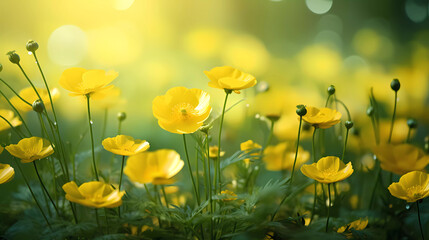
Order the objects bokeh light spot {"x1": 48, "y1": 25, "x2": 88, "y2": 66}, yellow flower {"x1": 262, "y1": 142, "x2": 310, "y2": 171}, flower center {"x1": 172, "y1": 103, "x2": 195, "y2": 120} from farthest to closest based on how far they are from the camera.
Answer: bokeh light spot {"x1": 48, "y1": 25, "x2": 88, "y2": 66}
yellow flower {"x1": 262, "y1": 142, "x2": 310, "y2": 171}
flower center {"x1": 172, "y1": 103, "x2": 195, "y2": 120}

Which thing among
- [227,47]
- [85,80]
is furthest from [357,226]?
[227,47]

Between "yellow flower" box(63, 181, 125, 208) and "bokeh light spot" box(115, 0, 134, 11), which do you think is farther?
"bokeh light spot" box(115, 0, 134, 11)

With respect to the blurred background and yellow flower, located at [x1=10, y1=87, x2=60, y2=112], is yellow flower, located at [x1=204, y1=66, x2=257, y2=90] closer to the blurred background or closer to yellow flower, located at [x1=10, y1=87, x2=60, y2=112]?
yellow flower, located at [x1=10, y1=87, x2=60, y2=112]

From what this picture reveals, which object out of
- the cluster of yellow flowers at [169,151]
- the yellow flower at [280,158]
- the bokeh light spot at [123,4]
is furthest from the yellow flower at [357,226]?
the bokeh light spot at [123,4]

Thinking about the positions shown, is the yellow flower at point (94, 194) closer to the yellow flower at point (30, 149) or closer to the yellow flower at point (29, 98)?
the yellow flower at point (30, 149)

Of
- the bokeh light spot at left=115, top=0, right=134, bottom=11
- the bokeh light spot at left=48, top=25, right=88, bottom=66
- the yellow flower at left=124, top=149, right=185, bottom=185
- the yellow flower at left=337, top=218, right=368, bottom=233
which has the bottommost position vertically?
the yellow flower at left=337, top=218, right=368, bottom=233

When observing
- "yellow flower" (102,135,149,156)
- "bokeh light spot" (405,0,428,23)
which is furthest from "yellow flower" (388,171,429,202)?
"bokeh light spot" (405,0,428,23)
